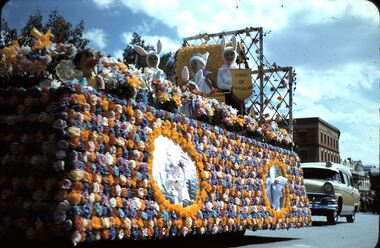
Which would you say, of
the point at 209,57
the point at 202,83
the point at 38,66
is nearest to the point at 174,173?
the point at 38,66

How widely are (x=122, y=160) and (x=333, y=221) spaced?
1359 cm

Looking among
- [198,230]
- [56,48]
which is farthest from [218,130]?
[56,48]

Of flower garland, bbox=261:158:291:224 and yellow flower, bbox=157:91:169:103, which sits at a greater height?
yellow flower, bbox=157:91:169:103

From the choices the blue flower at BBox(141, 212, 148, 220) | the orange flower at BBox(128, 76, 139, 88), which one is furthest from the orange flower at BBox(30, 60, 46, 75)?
the blue flower at BBox(141, 212, 148, 220)

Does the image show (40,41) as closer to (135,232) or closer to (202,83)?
(135,232)

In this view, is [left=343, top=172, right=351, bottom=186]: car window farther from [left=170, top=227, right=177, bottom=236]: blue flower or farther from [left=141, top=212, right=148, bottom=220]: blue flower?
[left=141, top=212, right=148, bottom=220]: blue flower

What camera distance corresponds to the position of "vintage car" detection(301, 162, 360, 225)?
1883 centimetres

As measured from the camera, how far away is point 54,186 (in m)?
6.03

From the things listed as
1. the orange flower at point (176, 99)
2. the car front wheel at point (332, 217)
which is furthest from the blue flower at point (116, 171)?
the car front wheel at point (332, 217)

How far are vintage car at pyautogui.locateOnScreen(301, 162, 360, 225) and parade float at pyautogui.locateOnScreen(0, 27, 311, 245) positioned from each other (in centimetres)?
1001

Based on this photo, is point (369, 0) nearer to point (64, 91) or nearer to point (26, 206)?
point (64, 91)

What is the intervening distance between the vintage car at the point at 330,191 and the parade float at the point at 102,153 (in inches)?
394

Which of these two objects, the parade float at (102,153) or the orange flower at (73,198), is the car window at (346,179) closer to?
the parade float at (102,153)

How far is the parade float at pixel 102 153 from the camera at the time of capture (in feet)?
20.0
